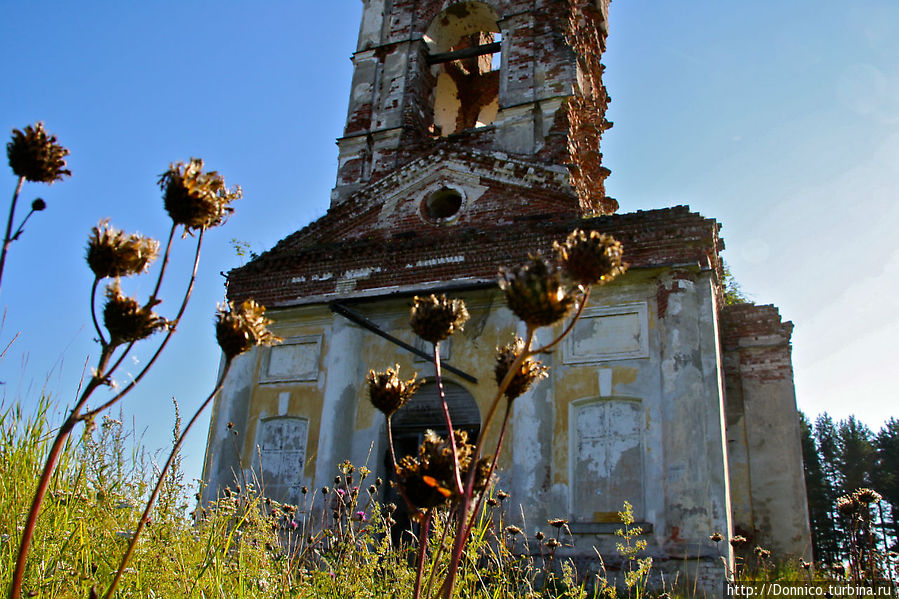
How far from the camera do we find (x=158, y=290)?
2291 mm

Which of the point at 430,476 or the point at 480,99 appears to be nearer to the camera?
the point at 430,476

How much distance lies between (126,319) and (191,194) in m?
0.45

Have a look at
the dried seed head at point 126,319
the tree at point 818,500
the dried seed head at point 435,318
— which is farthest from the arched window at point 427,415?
the tree at point 818,500

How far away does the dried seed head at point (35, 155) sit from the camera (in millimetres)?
2369

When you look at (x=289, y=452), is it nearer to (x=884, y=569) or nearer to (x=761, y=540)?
(x=761, y=540)

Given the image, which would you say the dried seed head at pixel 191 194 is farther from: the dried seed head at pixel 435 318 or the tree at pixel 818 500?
the tree at pixel 818 500

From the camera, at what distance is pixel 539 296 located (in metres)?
2.16

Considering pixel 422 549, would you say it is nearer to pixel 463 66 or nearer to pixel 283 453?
pixel 283 453

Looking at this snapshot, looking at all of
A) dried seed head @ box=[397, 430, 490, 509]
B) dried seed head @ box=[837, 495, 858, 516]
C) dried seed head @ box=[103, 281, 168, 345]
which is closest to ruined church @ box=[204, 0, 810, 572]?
dried seed head @ box=[837, 495, 858, 516]

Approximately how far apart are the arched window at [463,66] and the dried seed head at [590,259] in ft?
48.9

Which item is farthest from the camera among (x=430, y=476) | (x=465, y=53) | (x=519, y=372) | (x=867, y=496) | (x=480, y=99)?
(x=480, y=99)

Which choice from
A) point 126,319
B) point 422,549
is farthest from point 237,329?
point 422,549

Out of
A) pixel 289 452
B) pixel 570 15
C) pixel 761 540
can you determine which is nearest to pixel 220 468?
pixel 289 452

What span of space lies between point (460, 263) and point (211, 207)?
33.1 feet
